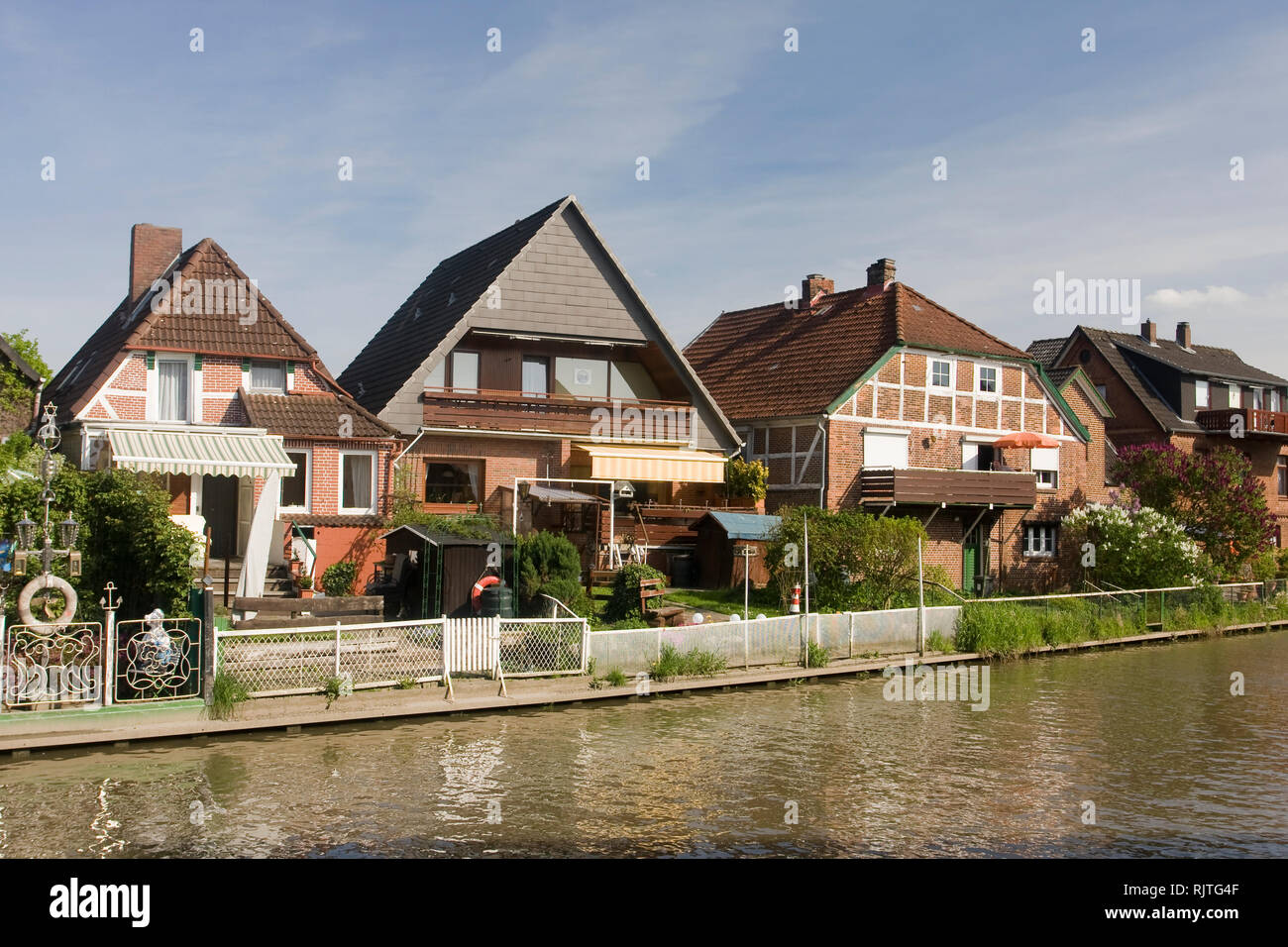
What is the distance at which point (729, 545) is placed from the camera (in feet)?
98.9

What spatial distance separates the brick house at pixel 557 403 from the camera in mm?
29297

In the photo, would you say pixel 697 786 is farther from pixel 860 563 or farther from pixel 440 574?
pixel 860 563

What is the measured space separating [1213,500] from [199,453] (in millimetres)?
A: 31887

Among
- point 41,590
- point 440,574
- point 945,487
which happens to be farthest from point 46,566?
point 945,487

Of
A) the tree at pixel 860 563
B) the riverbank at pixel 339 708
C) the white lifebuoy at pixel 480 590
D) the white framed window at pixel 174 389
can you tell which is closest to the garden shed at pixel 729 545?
the tree at pixel 860 563

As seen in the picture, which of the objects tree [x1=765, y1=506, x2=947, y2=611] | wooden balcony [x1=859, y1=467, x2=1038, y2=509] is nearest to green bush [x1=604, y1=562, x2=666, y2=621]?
tree [x1=765, y1=506, x2=947, y2=611]

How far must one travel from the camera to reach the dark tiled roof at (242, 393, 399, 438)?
25.7 m

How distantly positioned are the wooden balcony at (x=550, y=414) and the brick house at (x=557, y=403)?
4cm

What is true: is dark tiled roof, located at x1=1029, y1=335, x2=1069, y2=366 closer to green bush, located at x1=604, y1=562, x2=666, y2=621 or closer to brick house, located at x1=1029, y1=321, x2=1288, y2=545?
brick house, located at x1=1029, y1=321, x2=1288, y2=545

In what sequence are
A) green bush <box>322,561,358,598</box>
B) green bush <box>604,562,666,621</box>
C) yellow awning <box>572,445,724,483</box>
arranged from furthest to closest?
yellow awning <box>572,445,724,483</box> < green bush <box>322,561,358,598</box> < green bush <box>604,562,666,621</box>

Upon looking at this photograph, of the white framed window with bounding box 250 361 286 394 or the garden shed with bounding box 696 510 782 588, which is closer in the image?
the white framed window with bounding box 250 361 286 394

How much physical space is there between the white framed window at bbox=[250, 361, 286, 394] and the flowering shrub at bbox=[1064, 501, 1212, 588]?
2392cm

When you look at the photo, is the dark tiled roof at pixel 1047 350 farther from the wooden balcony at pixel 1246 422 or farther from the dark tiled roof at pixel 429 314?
the dark tiled roof at pixel 429 314
